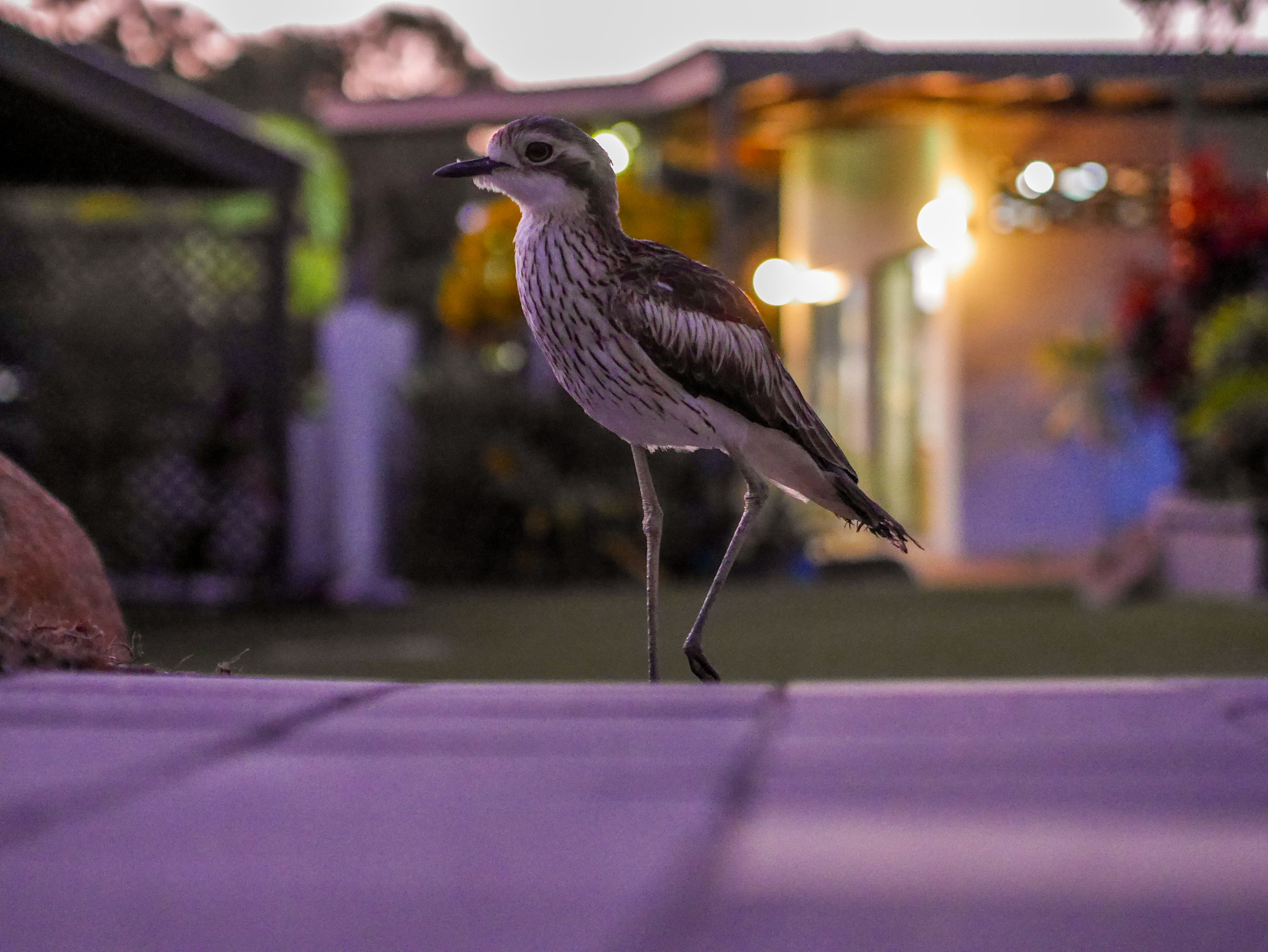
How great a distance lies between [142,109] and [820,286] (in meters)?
10.7

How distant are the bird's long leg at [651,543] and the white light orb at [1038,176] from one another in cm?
1298

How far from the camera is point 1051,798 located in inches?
52.2

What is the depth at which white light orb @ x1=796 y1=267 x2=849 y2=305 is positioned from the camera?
675 inches

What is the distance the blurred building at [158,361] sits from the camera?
9.53 metres

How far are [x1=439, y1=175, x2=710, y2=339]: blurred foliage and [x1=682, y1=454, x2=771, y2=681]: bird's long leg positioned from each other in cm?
1059

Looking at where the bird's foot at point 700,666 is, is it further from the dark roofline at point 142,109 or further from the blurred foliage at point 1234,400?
the blurred foliage at point 1234,400

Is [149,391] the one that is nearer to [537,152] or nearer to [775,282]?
[775,282]

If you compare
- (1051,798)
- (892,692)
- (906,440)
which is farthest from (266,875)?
(906,440)

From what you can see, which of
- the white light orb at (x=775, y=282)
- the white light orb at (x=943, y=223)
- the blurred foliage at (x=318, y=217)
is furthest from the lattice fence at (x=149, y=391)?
the blurred foliage at (x=318, y=217)

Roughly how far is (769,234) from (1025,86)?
5.92m

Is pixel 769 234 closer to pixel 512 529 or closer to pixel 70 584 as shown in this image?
pixel 512 529

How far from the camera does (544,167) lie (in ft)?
6.48

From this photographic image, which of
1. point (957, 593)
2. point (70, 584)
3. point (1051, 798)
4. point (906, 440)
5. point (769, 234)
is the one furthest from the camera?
point (769, 234)

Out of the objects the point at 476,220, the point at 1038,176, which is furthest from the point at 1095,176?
the point at 476,220
